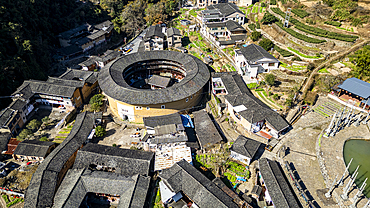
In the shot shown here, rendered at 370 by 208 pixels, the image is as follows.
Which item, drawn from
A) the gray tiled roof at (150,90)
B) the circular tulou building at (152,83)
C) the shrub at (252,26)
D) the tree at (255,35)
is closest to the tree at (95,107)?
the circular tulou building at (152,83)

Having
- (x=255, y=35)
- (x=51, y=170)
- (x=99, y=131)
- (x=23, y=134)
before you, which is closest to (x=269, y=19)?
(x=255, y=35)

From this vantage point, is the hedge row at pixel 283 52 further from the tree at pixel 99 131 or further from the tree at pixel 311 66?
the tree at pixel 99 131

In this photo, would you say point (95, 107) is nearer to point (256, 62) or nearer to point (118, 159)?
point (118, 159)

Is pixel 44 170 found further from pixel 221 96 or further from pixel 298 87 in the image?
pixel 298 87

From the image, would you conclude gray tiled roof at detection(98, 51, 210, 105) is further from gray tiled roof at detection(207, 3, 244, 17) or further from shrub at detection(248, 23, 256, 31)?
gray tiled roof at detection(207, 3, 244, 17)

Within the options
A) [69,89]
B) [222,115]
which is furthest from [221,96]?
[69,89]

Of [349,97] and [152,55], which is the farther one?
[152,55]

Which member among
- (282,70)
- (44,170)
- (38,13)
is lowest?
(44,170)
